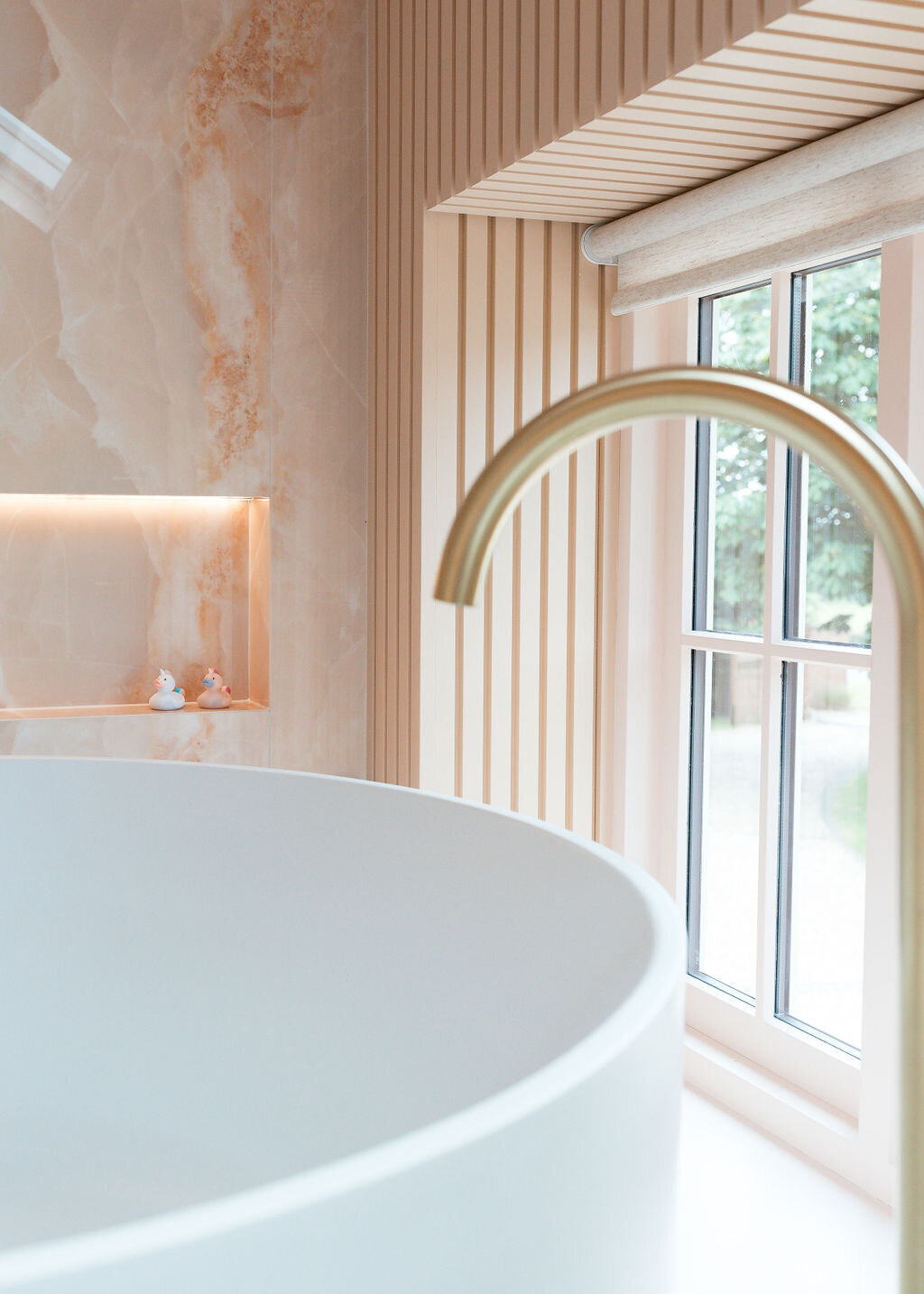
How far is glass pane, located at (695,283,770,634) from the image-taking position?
2.38 metres

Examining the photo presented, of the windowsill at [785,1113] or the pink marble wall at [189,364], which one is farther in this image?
the pink marble wall at [189,364]

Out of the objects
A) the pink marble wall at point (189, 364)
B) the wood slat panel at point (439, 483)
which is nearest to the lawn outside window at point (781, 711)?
the wood slat panel at point (439, 483)

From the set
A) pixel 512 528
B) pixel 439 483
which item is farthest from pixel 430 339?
pixel 512 528

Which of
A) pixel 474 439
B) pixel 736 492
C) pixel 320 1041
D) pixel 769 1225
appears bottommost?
pixel 769 1225

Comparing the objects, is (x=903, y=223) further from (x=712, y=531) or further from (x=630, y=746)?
(x=630, y=746)

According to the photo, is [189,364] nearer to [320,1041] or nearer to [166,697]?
[166,697]

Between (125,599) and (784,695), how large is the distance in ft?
4.99

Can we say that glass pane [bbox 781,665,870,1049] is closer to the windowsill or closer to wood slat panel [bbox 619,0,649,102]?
the windowsill

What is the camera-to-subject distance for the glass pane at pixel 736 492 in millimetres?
2377

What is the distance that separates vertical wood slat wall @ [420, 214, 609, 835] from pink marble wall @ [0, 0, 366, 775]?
39 cm

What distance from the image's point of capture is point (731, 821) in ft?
8.17

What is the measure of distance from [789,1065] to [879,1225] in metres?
0.40

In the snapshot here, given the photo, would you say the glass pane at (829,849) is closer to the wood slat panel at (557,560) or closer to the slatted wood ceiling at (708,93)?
the wood slat panel at (557,560)

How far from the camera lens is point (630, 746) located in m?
2.69
